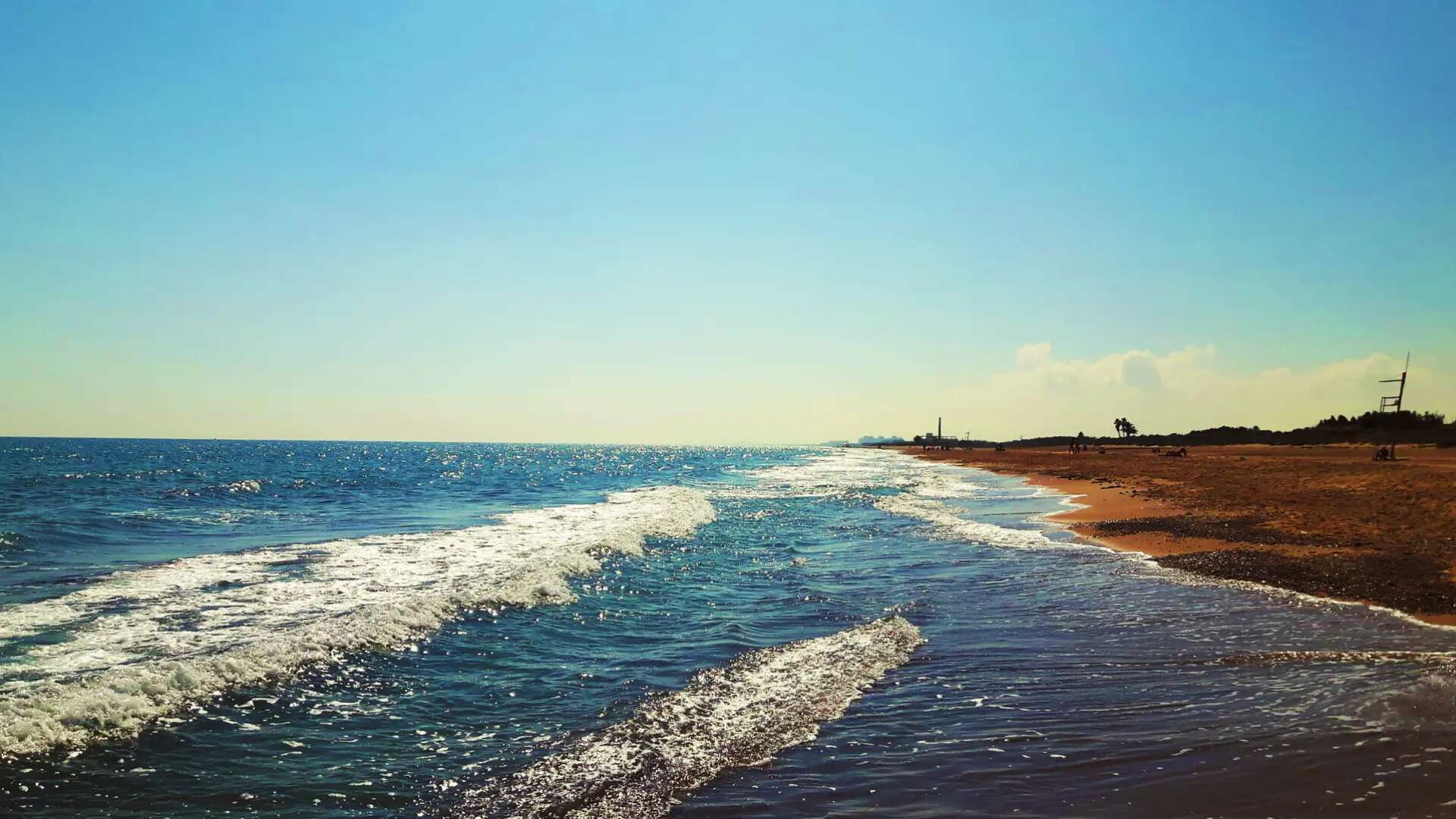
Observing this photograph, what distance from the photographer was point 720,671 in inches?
426

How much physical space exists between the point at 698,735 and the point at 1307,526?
22477 millimetres

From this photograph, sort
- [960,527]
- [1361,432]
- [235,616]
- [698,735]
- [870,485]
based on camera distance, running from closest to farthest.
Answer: [698,735] < [235,616] < [960,527] < [870,485] < [1361,432]

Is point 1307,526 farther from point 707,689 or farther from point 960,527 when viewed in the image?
point 707,689

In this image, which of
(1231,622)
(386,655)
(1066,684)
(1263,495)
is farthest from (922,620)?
(1263,495)

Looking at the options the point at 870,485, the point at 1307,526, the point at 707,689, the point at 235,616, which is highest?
the point at 1307,526

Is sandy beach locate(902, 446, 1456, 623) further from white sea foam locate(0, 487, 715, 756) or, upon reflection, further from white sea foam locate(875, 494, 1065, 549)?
white sea foam locate(0, 487, 715, 756)

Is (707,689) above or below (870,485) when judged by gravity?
above

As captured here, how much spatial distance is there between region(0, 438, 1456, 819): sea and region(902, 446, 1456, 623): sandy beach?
1.51 meters

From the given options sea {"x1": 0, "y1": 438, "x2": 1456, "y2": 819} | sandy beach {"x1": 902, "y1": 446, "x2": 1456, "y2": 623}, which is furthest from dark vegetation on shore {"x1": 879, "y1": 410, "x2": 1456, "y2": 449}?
sea {"x1": 0, "y1": 438, "x2": 1456, "y2": 819}

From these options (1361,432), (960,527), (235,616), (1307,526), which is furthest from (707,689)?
(1361,432)

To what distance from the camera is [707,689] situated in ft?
32.7

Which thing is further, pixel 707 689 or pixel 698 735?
pixel 707 689

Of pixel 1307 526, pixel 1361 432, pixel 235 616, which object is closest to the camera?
pixel 235 616

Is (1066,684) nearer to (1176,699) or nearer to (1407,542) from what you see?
(1176,699)
